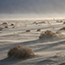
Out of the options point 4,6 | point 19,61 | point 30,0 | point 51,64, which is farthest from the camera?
point 30,0

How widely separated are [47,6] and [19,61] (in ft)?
195

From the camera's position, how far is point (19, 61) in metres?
4.49

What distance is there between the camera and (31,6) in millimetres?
63969

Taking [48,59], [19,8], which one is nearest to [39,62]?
[48,59]

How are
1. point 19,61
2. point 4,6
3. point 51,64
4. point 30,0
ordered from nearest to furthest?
1. point 51,64
2. point 19,61
3. point 4,6
4. point 30,0

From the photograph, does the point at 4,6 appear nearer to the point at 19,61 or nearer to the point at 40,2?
the point at 40,2

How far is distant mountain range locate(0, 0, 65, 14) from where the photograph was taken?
62312 millimetres

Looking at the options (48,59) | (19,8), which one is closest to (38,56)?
(48,59)

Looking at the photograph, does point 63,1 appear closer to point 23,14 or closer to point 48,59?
point 23,14

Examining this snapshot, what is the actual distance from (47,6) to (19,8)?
9641 millimetres

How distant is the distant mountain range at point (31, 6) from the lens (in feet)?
204

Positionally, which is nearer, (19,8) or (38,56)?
(38,56)

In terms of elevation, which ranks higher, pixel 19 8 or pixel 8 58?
pixel 19 8

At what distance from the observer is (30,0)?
66188 millimetres
